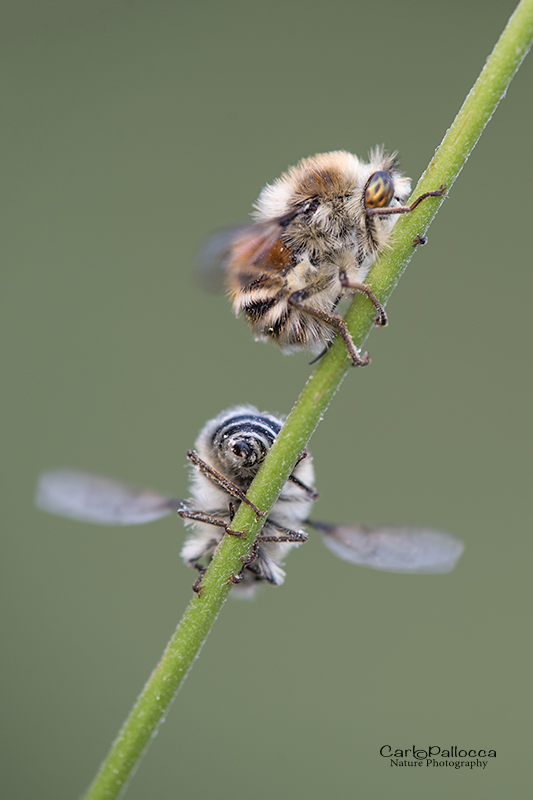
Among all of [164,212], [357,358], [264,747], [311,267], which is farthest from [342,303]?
[164,212]

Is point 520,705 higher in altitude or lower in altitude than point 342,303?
higher

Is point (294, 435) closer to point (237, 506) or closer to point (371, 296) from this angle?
point (371, 296)

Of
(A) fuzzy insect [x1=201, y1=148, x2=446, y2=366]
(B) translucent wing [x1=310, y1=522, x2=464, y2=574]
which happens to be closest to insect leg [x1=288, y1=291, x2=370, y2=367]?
(A) fuzzy insect [x1=201, y1=148, x2=446, y2=366]

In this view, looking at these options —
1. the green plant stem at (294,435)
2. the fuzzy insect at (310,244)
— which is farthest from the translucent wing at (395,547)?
the green plant stem at (294,435)

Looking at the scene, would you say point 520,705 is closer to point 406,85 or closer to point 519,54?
point 519,54

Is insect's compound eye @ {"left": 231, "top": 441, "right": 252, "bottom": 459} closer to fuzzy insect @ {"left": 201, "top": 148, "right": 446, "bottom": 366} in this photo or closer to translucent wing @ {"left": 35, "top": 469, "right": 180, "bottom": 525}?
fuzzy insect @ {"left": 201, "top": 148, "right": 446, "bottom": 366}

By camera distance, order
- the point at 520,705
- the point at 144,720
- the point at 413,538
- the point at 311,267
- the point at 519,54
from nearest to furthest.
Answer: the point at 519,54, the point at 144,720, the point at 311,267, the point at 413,538, the point at 520,705

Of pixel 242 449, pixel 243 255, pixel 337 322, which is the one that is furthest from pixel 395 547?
pixel 243 255
